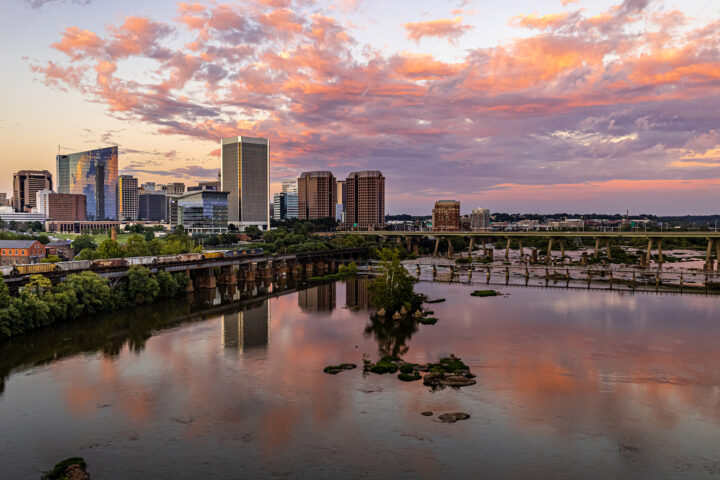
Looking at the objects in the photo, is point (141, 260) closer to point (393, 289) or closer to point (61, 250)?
point (393, 289)

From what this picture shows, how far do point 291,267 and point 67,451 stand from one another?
115421mm

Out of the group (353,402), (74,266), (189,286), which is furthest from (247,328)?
(74,266)

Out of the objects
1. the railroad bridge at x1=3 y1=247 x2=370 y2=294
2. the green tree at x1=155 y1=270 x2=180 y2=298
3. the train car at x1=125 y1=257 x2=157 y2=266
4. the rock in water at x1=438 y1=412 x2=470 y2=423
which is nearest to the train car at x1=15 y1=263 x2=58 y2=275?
the railroad bridge at x1=3 y1=247 x2=370 y2=294

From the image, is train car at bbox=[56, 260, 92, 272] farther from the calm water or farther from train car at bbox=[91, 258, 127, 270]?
the calm water

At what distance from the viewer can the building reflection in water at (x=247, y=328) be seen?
217 feet

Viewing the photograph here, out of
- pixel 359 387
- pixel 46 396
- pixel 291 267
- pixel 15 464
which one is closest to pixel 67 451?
pixel 15 464

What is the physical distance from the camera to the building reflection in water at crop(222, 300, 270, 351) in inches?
2601

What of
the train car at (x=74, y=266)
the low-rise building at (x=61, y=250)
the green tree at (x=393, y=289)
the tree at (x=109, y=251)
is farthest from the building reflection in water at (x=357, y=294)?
the low-rise building at (x=61, y=250)

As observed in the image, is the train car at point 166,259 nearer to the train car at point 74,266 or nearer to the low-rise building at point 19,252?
the train car at point 74,266

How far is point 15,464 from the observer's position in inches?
1336

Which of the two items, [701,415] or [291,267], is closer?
[701,415]

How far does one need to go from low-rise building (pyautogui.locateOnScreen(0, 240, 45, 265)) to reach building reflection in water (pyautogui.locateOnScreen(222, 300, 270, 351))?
67277mm

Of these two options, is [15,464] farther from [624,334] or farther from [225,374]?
[624,334]

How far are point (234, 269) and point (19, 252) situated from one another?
52.3 m
